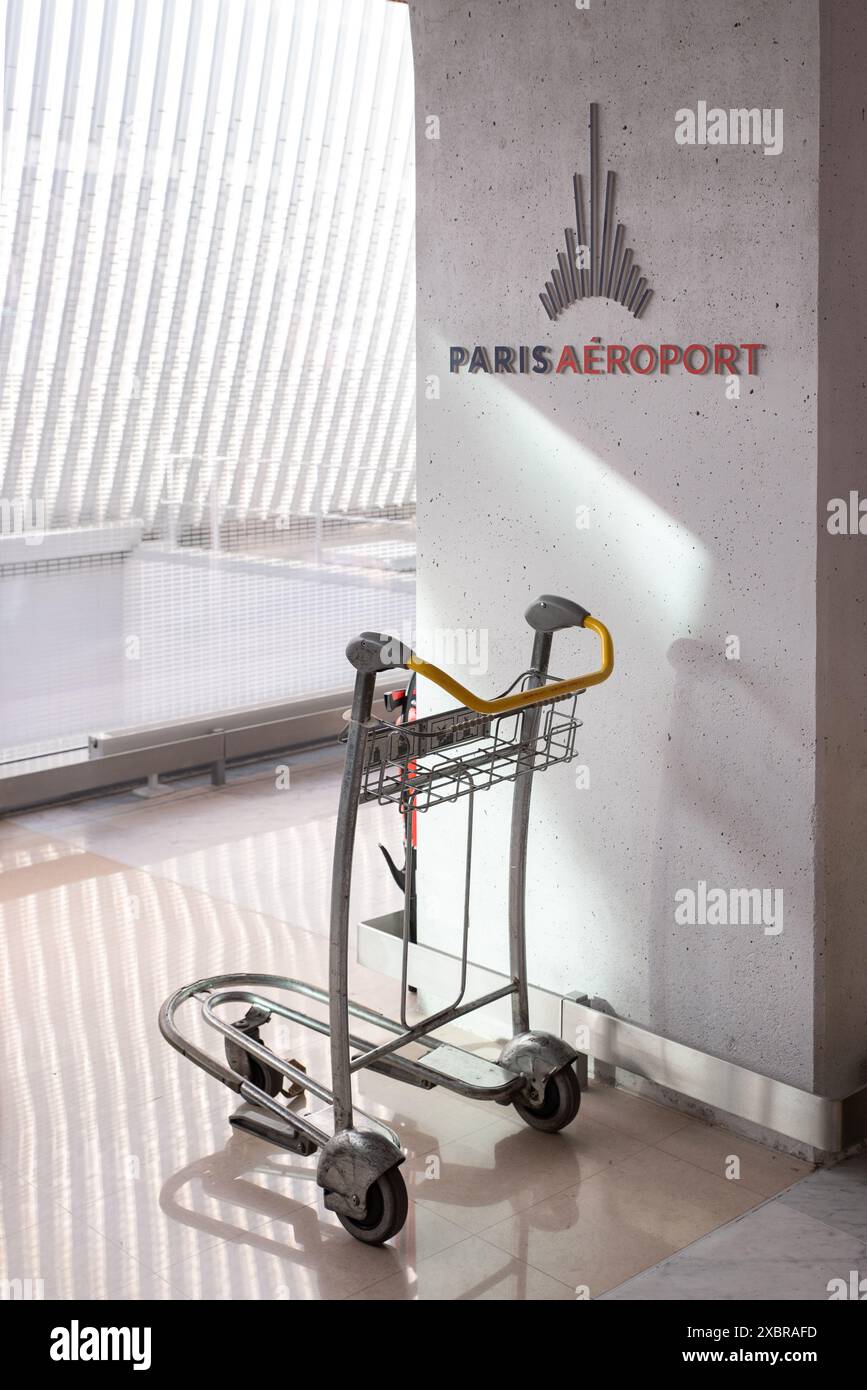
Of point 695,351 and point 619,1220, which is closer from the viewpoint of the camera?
point 619,1220

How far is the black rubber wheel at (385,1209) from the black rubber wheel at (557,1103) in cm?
56

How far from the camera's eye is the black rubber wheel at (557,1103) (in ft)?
11.6

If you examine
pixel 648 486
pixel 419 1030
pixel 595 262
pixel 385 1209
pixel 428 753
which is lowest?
pixel 385 1209

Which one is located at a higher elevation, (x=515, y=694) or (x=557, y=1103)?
(x=515, y=694)

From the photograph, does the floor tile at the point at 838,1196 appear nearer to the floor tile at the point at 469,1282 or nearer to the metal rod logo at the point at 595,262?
the floor tile at the point at 469,1282

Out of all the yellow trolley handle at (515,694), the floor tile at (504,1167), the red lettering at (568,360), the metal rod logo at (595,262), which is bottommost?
the floor tile at (504,1167)

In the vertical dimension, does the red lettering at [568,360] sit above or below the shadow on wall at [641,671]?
above

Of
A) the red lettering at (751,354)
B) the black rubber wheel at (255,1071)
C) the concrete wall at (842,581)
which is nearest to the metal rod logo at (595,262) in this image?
the red lettering at (751,354)

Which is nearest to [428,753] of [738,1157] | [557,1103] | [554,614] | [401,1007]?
[554,614]

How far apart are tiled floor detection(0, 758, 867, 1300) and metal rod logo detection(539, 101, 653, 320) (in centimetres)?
200

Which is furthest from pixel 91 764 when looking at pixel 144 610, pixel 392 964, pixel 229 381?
pixel 392 964

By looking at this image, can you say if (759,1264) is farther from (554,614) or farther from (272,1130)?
(554,614)

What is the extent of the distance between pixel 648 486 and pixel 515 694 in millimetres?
656

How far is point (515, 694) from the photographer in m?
3.34
